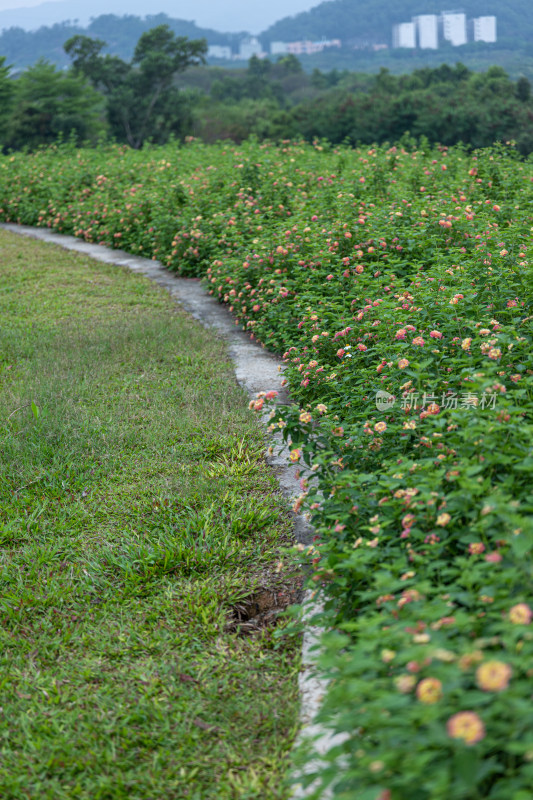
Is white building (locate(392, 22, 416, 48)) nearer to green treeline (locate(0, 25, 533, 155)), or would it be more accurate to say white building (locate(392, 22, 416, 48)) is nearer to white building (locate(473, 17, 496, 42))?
white building (locate(473, 17, 496, 42))

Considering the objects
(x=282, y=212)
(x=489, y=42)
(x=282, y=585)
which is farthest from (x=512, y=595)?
(x=489, y=42)

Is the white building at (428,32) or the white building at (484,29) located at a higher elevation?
the white building at (428,32)

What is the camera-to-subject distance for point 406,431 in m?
2.48

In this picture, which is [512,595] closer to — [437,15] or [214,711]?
[214,711]

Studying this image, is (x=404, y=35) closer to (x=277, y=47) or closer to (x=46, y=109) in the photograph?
(x=277, y=47)

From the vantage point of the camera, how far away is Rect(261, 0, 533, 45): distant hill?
3512 centimetres

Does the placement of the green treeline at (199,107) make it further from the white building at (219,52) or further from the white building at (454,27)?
the white building at (219,52)

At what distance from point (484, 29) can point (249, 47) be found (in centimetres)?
4221

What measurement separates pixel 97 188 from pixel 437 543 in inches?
343

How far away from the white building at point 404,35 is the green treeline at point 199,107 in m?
22.1

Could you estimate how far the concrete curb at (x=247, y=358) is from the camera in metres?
1.95

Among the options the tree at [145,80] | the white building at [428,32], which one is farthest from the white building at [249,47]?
the tree at [145,80]

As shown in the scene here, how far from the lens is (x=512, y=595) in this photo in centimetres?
158

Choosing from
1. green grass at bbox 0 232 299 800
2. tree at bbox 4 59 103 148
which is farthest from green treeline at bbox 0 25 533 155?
green grass at bbox 0 232 299 800
